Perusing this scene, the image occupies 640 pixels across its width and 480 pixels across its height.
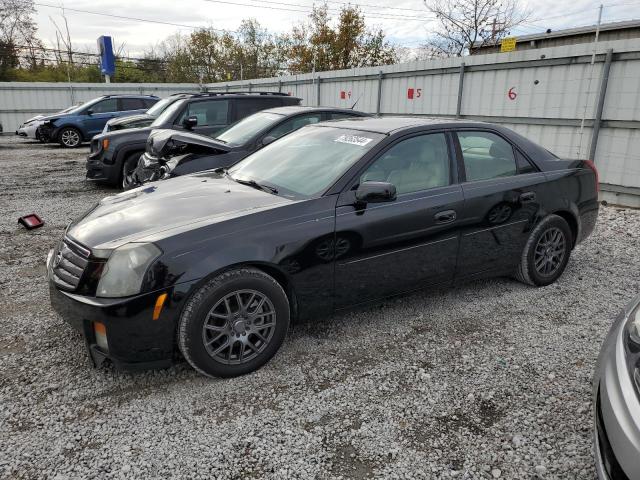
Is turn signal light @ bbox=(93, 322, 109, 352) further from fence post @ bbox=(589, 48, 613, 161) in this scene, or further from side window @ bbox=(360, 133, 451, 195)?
fence post @ bbox=(589, 48, 613, 161)

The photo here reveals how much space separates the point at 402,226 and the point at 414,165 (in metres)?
0.54

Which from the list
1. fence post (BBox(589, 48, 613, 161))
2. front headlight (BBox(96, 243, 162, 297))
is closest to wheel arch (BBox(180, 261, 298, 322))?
front headlight (BBox(96, 243, 162, 297))

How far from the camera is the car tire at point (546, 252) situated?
4.17m

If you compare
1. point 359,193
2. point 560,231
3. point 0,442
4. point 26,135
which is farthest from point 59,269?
point 26,135

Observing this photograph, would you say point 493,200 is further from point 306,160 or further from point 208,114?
point 208,114

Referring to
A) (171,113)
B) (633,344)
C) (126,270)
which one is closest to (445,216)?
(633,344)

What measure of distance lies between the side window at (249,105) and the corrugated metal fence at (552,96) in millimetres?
4023

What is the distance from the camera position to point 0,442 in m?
2.35

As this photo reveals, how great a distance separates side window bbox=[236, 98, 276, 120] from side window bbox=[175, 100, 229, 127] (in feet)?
0.69

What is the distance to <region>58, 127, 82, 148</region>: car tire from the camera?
51.3ft

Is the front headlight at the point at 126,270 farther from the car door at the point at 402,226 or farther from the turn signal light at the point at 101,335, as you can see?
the car door at the point at 402,226

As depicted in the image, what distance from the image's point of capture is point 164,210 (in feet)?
10.3

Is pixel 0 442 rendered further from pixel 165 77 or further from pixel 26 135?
pixel 165 77

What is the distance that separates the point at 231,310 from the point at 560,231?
10.4 feet
